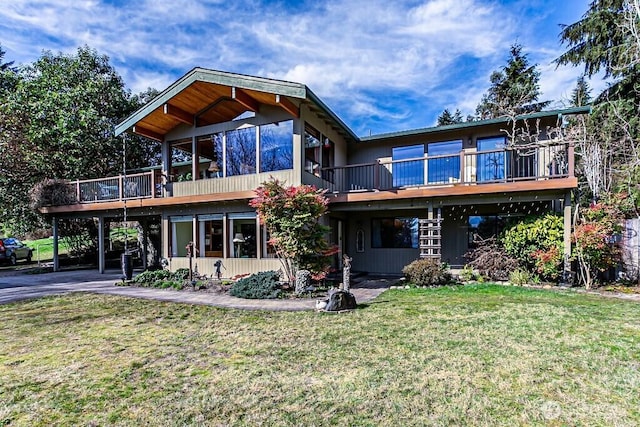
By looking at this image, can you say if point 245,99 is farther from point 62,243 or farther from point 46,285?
point 62,243

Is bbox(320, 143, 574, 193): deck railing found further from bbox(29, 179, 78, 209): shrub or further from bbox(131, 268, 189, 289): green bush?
bbox(29, 179, 78, 209): shrub

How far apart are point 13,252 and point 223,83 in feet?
55.9

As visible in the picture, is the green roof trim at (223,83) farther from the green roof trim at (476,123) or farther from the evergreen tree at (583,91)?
the evergreen tree at (583,91)

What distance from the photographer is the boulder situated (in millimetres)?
6469

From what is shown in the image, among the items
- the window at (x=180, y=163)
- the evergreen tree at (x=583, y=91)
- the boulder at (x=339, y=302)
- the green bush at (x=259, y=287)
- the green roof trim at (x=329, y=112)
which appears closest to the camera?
the boulder at (x=339, y=302)

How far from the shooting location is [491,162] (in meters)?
11.0

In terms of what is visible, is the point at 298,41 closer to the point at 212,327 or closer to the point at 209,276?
the point at 209,276

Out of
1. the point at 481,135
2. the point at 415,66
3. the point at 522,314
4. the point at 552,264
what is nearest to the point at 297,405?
the point at 522,314

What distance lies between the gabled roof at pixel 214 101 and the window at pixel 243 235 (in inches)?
135

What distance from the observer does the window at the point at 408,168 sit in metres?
12.0

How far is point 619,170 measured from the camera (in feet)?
37.3

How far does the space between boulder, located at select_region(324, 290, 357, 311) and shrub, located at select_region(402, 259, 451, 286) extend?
325 centimetres

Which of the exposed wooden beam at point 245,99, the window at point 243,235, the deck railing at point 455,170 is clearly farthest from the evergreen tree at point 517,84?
the window at point 243,235

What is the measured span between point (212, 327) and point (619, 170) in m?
13.6
